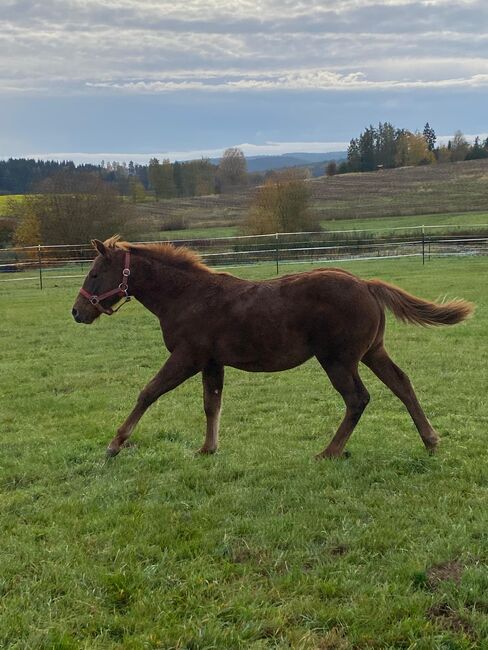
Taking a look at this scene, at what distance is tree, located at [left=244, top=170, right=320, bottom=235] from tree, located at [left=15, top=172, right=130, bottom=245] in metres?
8.79

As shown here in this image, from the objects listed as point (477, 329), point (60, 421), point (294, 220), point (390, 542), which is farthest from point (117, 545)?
point (294, 220)

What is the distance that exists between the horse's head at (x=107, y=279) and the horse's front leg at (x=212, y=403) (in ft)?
3.83

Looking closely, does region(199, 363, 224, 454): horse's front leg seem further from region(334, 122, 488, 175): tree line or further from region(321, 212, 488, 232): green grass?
region(334, 122, 488, 175): tree line

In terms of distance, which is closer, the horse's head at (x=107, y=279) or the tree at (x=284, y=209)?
the horse's head at (x=107, y=279)

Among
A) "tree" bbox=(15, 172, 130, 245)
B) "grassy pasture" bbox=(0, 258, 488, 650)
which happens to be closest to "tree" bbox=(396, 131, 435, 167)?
"tree" bbox=(15, 172, 130, 245)

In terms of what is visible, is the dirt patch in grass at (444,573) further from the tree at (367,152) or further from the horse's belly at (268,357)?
the tree at (367,152)

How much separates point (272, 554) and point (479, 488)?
189 cm

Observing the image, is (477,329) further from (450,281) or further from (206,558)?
(206,558)

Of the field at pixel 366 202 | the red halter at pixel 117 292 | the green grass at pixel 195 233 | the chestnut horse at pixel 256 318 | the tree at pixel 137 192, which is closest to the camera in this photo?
the chestnut horse at pixel 256 318

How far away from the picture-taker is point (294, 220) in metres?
41.2

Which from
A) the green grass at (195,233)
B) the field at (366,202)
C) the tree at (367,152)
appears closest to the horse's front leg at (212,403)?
the field at (366,202)

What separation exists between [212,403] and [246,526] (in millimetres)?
1827

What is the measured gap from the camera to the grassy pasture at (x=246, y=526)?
311cm

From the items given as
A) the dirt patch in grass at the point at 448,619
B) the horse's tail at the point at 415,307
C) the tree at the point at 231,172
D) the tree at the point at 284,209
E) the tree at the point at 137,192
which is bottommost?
the dirt patch in grass at the point at 448,619
